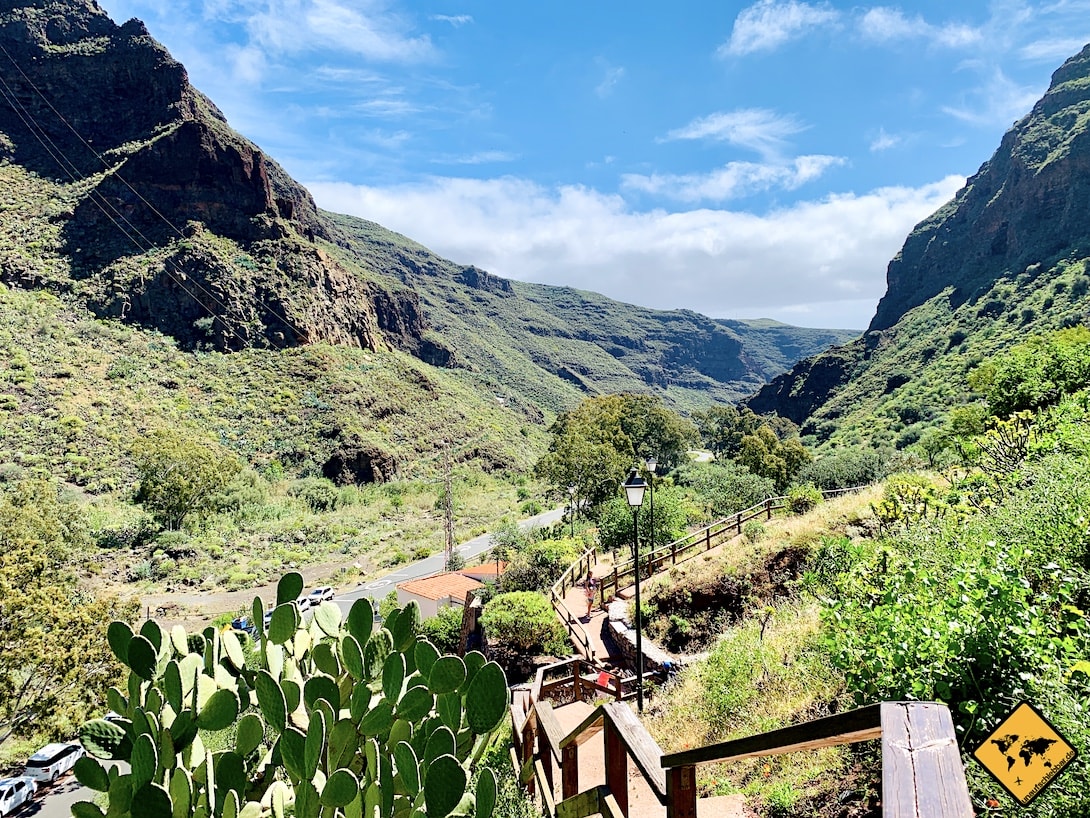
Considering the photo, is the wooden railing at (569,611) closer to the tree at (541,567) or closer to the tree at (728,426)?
the tree at (541,567)

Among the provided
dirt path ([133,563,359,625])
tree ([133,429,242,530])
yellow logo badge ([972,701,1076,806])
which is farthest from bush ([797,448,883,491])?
tree ([133,429,242,530])

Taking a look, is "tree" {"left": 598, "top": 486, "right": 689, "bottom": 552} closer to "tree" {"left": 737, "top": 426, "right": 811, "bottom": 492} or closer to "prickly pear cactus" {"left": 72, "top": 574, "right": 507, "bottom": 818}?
"prickly pear cactus" {"left": 72, "top": 574, "right": 507, "bottom": 818}

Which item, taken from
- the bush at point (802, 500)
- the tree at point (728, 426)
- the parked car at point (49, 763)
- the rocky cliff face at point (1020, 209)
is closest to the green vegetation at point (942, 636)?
the bush at point (802, 500)

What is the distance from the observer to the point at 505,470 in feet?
194

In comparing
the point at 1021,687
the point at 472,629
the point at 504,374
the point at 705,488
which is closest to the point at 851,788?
the point at 1021,687

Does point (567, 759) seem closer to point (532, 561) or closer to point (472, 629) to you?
point (472, 629)

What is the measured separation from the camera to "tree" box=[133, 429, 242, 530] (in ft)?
104

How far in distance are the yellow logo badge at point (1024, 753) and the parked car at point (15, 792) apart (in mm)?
15987

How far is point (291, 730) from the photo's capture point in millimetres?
1397

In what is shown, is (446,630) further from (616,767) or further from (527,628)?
(616,767)

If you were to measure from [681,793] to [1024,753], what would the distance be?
3.61 ft

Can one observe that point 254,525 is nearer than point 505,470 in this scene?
Yes

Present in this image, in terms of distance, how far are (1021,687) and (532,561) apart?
1930 centimetres

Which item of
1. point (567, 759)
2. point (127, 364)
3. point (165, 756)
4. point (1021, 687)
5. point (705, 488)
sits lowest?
point (705, 488)
